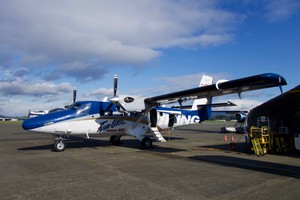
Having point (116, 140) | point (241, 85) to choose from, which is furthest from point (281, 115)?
point (116, 140)

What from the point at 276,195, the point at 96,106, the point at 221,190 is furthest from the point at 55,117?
the point at 276,195

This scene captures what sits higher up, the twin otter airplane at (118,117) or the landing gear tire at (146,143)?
the twin otter airplane at (118,117)

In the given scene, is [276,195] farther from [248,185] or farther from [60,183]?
[60,183]

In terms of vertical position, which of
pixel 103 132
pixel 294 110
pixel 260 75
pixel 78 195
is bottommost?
pixel 78 195

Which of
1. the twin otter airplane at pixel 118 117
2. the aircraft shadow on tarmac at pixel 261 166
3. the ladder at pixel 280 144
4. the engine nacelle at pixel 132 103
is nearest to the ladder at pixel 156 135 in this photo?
the twin otter airplane at pixel 118 117

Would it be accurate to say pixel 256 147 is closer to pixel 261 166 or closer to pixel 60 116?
pixel 261 166

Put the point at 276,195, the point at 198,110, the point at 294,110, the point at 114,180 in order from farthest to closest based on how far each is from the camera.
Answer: the point at 198,110, the point at 294,110, the point at 114,180, the point at 276,195

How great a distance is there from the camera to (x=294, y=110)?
587 inches

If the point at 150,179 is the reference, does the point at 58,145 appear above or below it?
above

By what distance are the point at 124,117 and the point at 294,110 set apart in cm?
1022

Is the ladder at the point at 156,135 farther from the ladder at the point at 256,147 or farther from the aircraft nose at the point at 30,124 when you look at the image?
the aircraft nose at the point at 30,124

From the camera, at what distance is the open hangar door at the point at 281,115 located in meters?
13.6

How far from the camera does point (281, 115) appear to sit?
15.2 meters

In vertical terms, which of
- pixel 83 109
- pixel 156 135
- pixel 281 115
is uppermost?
pixel 83 109
